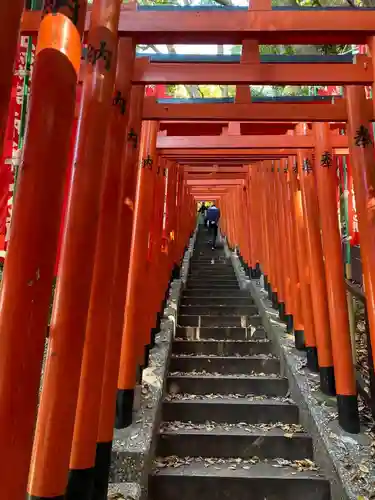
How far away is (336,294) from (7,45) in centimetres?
325

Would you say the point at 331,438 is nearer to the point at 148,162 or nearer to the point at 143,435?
the point at 143,435

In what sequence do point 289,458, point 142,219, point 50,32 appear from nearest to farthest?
point 50,32 < point 289,458 < point 142,219

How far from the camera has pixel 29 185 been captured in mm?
1365

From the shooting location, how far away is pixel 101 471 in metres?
Result: 2.75

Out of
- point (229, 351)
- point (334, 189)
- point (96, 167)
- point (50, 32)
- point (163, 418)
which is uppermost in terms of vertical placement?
point (334, 189)

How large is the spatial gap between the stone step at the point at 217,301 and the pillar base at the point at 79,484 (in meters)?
4.92

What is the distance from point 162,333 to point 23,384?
4219mm

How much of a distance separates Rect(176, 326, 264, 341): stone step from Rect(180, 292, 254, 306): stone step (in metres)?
1.31

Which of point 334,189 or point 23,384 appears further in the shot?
point 334,189

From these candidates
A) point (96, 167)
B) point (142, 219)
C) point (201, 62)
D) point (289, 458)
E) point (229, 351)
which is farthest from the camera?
point (229, 351)

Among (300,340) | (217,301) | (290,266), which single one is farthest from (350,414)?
(217,301)

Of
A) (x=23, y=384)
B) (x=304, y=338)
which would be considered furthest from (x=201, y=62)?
(x=304, y=338)

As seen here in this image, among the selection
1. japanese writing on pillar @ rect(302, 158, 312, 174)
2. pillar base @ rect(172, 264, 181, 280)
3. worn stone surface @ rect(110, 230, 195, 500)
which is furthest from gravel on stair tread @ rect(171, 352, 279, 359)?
pillar base @ rect(172, 264, 181, 280)

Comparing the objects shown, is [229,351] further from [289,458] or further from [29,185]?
[29,185]
